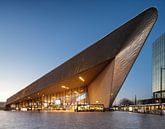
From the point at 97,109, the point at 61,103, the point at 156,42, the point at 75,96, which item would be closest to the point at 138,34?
the point at 97,109

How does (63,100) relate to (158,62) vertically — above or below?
below

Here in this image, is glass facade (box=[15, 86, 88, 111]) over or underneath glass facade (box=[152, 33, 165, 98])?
underneath

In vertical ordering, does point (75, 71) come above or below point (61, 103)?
above

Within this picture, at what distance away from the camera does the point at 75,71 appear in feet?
163

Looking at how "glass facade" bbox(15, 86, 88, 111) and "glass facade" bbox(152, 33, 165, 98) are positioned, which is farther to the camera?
"glass facade" bbox(152, 33, 165, 98)

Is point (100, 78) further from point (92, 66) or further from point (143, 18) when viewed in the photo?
point (143, 18)

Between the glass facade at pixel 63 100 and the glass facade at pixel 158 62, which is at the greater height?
the glass facade at pixel 158 62

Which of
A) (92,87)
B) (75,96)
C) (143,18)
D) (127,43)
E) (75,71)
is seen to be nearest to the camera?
(143,18)

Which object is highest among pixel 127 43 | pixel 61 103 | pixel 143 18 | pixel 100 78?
pixel 143 18

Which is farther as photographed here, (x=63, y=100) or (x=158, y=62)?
(x=158, y=62)

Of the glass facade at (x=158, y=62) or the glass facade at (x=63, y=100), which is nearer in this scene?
the glass facade at (x=63, y=100)

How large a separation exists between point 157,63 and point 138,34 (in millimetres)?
45452

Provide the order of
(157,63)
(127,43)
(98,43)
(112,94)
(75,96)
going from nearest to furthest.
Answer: (127,43)
(98,43)
(112,94)
(75,96)
(157,63)

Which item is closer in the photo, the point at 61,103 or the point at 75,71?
the point at 75,71
